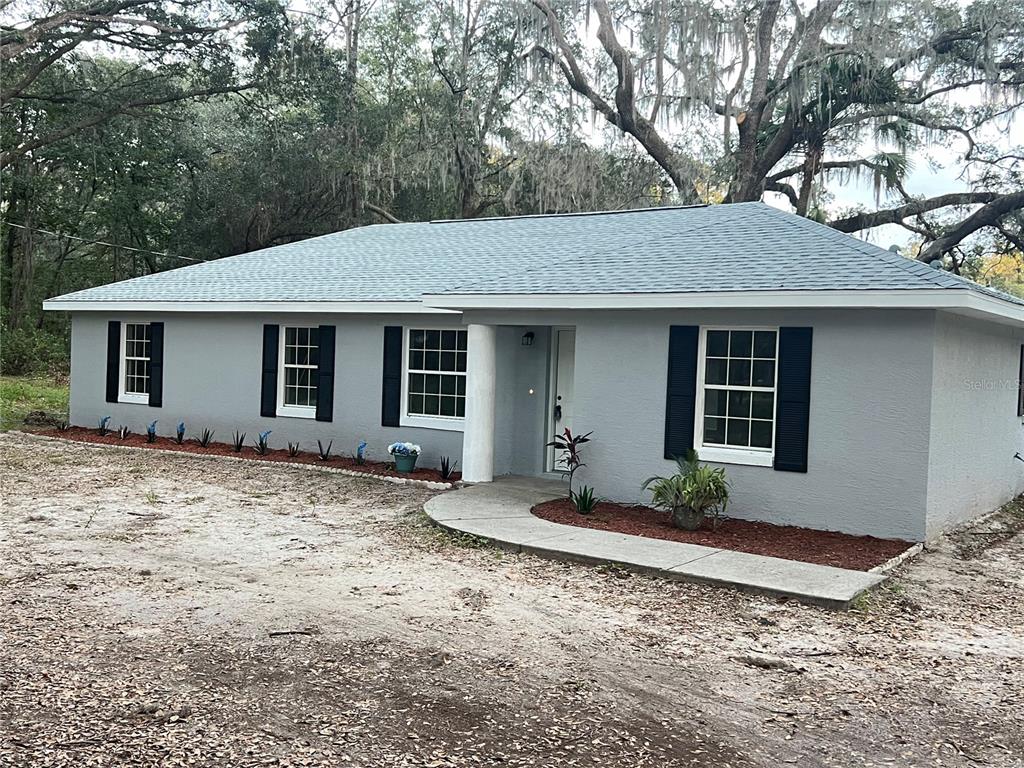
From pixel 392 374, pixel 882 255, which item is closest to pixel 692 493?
pixel 882 255

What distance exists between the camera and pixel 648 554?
8.03 metres

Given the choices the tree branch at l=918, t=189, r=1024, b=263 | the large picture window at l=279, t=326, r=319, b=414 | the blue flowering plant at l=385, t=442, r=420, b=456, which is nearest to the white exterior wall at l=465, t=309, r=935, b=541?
the blue flowering plant at l=385, t=442, r=420, b=456

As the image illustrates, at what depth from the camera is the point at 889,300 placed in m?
8.62

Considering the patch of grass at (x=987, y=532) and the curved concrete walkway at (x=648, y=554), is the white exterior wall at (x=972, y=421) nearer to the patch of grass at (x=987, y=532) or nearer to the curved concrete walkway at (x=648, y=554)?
the patch of grass at (x=987, y=532)

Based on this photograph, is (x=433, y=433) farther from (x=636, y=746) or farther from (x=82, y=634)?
(x=636, y=746)

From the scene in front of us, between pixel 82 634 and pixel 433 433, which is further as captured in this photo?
pixel 433 433

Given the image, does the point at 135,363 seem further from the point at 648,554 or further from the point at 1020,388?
the point at 1020,388

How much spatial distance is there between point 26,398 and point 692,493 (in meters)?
18.3

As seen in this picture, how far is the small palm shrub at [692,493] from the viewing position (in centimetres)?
909

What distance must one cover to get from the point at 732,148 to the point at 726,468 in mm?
19377

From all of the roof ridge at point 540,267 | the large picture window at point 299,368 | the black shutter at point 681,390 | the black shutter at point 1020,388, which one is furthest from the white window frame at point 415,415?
the black shutter at point 1020,388

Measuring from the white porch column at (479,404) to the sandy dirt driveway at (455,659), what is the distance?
281 cm

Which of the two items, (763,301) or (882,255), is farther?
(882,255)

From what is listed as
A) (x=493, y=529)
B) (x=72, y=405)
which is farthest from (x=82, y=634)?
(x=72, y=405)
